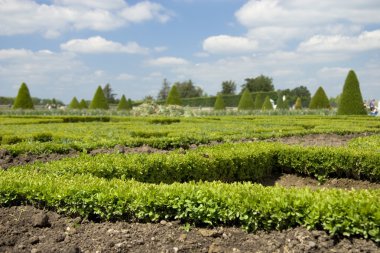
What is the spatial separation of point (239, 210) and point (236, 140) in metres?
7.12

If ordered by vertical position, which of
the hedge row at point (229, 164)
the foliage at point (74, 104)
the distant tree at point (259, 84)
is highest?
the distant tree at point (259, 84)

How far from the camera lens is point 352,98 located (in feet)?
88.4

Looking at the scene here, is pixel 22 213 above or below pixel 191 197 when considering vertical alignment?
below

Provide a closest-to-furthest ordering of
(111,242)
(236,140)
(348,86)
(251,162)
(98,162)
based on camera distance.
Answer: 1. (111,242)
2. (98,162)
3. (251,162)
4. (236,140)
5. (348,86)

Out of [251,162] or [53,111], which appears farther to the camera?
[53,111]

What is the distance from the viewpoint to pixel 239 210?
4.00 m

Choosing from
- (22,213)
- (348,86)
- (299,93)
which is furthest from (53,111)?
(299,93)

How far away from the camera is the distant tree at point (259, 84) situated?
260ft

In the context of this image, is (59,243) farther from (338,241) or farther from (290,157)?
(290,157)

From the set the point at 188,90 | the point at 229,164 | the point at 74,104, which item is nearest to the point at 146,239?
the point at 229,164

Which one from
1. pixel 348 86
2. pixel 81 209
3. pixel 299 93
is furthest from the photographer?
pixel 299 93

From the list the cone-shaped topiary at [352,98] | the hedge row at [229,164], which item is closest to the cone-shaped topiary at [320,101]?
the cone-shaped topiary at [352,98]

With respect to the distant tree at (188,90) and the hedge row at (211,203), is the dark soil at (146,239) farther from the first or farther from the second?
the distant tree at (188,90)

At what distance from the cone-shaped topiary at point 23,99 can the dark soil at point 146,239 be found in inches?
1244
